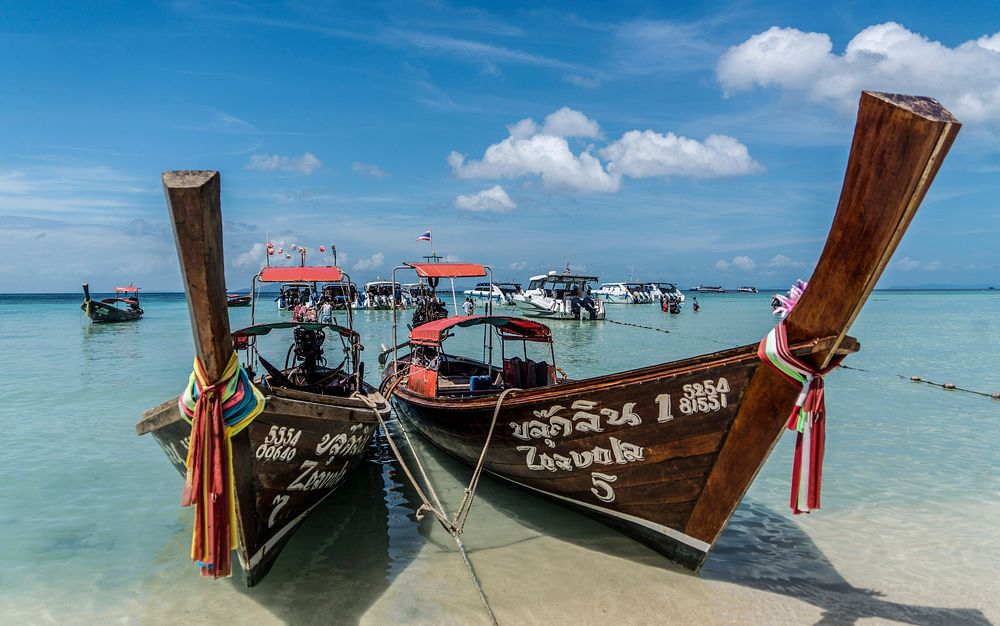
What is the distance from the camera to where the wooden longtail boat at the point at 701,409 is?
3.34 m

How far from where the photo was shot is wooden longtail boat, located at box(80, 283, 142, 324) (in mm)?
37188

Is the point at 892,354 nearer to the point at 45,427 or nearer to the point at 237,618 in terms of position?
the point at 237,618

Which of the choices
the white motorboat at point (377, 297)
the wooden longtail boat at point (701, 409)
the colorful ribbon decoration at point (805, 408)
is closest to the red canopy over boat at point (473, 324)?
the wooden longtail boat at point (701, 409)

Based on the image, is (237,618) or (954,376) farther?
(954,376)

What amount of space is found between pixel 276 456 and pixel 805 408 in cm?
435

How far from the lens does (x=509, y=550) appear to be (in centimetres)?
620

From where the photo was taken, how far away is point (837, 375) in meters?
17.5

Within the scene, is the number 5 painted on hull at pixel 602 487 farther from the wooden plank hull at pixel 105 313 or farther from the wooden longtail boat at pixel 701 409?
the wooden plank hull at pixel 105 313

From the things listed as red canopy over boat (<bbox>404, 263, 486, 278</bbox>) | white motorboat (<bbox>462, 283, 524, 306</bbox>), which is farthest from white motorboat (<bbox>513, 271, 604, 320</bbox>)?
red canopy over boat (<bbox>404, 263, 486, 278</bbox>)

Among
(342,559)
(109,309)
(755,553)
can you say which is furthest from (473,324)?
(109,309)

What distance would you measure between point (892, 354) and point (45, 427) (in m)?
26.7

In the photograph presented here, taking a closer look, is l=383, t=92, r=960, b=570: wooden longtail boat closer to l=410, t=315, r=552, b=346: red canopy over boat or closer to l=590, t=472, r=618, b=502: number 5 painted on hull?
l=590, t=472, r=618, b=502: number 5 painted on hull

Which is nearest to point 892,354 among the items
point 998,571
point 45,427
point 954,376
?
point 954,376

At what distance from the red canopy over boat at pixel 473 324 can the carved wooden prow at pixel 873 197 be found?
516cm
